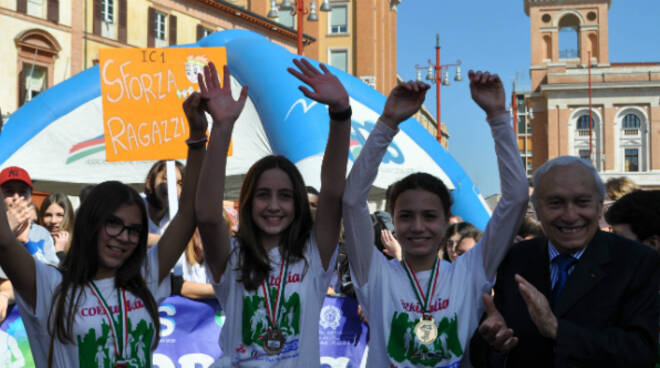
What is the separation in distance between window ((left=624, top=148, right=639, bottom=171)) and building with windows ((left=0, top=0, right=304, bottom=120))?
1402 inches

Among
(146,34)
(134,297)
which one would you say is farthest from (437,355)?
(146,34)

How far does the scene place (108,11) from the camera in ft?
95.9

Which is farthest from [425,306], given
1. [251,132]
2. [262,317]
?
[251,132]

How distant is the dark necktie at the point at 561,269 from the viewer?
264 centimetres

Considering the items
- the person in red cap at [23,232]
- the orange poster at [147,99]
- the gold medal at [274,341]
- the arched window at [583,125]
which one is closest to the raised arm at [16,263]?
the gold medal at [274,341]

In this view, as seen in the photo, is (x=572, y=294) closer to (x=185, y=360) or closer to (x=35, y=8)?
(x=185, y=360)

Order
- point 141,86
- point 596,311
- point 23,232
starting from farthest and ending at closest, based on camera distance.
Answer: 1. point 141,86
2. point 23,232
3. point 596,311

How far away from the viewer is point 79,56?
27.8 m

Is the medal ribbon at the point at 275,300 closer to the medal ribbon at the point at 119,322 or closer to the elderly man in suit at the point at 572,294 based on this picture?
the medal ribbon at the point at 119,322

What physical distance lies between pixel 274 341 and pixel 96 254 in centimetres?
82

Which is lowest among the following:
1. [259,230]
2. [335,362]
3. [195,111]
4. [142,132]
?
[335,362]

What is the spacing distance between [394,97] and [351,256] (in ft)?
2.22

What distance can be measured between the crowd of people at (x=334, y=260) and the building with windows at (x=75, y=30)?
74.5ft

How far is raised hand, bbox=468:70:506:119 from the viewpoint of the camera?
9.59 ft
